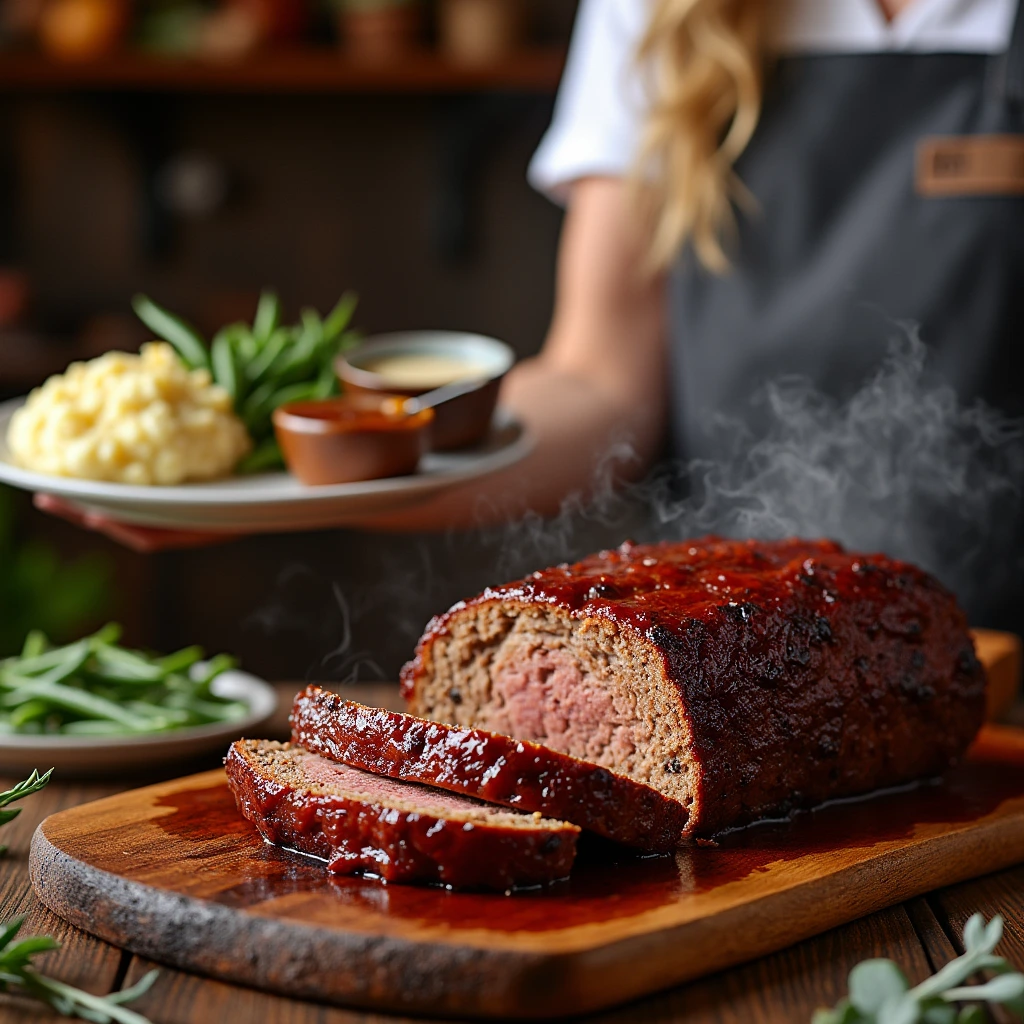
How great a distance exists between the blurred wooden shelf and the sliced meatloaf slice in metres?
4.89

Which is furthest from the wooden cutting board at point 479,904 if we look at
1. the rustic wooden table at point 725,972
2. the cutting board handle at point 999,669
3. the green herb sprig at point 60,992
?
the cutting board handle at point 999,669

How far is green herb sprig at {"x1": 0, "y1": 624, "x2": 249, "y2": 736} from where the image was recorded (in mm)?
2648

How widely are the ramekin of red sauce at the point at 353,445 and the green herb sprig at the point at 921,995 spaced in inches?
63.2

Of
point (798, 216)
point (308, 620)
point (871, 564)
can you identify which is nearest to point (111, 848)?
point (871, 564)

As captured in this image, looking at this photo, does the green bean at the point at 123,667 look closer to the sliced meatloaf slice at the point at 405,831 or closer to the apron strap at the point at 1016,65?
the sliced meatloaf slice at the point at 405,831

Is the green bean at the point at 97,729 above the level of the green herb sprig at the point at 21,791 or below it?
below

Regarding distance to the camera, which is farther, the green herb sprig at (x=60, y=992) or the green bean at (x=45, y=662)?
the green bean at (x=45, y=662)

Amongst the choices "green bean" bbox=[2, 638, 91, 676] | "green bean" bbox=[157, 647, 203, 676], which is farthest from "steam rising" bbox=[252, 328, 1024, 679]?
"green bean" bbox=[2, 638, 91, 676]

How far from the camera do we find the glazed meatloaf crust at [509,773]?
1962mm

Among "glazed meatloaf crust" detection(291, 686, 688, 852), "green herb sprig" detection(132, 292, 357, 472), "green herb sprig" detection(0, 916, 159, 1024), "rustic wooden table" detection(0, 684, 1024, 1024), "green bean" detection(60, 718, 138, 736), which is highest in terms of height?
"green herb sprig" detection(132, 292, 357, 472)

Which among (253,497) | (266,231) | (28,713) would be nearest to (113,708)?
(28,713)

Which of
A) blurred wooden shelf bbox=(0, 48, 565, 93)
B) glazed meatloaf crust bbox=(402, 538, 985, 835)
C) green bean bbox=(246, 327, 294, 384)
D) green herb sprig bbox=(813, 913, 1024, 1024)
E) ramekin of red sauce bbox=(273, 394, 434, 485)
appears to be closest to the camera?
green herb sprig bbox=(813, 913, 1024, 1024)

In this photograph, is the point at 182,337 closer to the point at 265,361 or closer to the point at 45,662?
the point at 265,361

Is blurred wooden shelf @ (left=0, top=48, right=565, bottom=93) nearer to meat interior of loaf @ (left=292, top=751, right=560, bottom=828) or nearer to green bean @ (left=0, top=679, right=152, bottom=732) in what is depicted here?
green bean @ (left=0, top=679, right=152, bottom=732)
